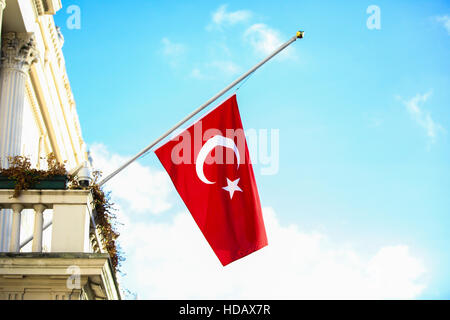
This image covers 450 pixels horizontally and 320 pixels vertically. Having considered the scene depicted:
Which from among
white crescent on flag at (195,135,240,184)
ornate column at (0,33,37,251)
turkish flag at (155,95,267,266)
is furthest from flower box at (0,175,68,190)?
ornate column at (0,33,37,251)

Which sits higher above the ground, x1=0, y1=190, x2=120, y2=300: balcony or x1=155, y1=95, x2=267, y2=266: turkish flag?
x1=155, y1=95, x2=267, y2=266: turkish flag

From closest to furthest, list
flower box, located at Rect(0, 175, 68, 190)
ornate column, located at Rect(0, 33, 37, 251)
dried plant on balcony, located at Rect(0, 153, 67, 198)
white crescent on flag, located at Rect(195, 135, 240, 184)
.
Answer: dried plant on balcony, located at Rect(0, 153, 67, 198) < flower box, located at Rect(0, 175, 68, 190) < white crescent on flag, located at Rect(195, 135, 240, 184) < ornate column, located at Rect(0, 33, 37, 251)

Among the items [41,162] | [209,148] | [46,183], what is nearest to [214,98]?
[209,148]

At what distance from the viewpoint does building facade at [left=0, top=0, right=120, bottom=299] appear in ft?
44.0

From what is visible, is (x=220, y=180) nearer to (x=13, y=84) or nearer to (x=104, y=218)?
(x=104, y=218)

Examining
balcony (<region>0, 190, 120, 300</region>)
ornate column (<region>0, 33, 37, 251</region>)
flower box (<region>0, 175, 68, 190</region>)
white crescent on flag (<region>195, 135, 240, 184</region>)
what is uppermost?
ornate column (<region>0, 33, 37, 251</region>)

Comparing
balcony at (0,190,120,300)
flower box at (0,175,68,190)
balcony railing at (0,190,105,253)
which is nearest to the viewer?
balcony at (0,190,120,300)

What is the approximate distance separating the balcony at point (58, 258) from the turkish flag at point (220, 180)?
6.26ft

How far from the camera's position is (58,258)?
526 inches

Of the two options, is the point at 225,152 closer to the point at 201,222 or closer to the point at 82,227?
the point at 201,222

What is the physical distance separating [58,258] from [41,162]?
15.5 m

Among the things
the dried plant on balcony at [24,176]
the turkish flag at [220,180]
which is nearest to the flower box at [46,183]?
the dried plant on balcony at [24,176]

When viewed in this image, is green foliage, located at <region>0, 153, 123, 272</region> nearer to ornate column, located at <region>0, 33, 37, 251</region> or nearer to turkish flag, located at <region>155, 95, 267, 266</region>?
turkish flag, located at <region>155, 95, 267, 266</region>
